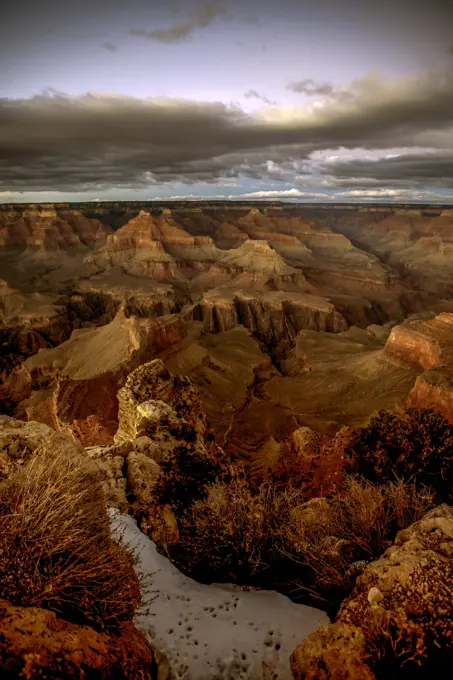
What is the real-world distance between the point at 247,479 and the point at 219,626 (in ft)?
33.3

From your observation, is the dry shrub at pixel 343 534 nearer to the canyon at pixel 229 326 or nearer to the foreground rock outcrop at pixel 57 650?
the foreground rock outcrop at pixel 57 650

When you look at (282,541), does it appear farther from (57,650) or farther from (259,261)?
(259,261)

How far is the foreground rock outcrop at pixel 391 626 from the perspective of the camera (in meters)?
4.75

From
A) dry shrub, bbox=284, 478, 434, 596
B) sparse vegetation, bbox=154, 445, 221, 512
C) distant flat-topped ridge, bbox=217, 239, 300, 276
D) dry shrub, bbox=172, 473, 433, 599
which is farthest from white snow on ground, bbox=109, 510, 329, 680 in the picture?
distant flat-topped ridge, bbox=217, 239, 300, 276

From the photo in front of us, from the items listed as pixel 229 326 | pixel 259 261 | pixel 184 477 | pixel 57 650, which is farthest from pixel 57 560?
pixel 259 261

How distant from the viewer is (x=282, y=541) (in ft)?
29.8

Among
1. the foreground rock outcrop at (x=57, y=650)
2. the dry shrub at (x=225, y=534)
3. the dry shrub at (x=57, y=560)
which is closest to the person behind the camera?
the foreground rock outcrop at (x=57, y=650)

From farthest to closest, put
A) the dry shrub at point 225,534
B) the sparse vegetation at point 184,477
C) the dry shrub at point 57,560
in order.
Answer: the sparse vegetation at point 184,477 → the dry shrub at point 225,534 → the dry shrub at point 57,560

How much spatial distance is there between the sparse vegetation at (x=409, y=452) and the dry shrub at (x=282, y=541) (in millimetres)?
5278

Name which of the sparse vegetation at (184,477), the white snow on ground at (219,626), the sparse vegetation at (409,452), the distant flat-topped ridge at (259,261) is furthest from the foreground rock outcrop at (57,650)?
the distant flat-topped ridge at (259,261)

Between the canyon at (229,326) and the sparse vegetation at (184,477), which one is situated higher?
the sparse vegetation at (184,477)

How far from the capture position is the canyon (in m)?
31.8

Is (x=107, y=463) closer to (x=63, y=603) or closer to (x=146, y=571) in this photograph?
(x=146, y=571)

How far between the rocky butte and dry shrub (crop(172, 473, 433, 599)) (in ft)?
0.16
